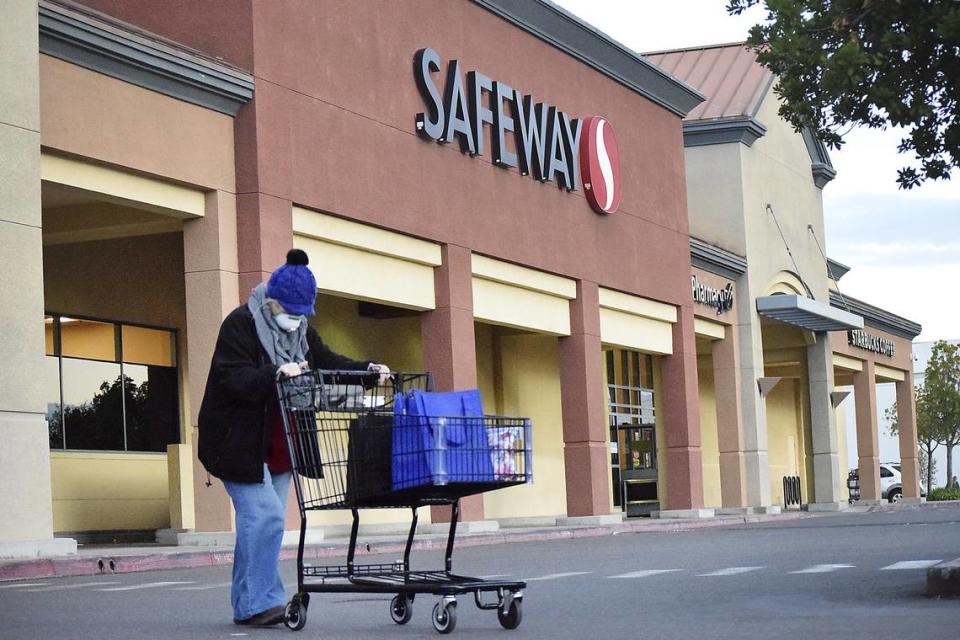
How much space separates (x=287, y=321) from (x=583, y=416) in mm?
21705

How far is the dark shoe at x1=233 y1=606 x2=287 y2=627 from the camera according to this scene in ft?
28.6

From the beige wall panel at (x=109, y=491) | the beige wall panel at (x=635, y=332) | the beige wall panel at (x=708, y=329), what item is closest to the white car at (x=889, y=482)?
the beige wall panel at (x=708, y=329)

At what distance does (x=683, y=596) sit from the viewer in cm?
1106

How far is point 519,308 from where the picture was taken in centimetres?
2861

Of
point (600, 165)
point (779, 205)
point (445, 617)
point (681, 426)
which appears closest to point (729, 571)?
point (445, 617)

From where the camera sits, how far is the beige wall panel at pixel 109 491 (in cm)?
2328

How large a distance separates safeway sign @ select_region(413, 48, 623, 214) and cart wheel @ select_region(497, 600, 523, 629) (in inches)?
665

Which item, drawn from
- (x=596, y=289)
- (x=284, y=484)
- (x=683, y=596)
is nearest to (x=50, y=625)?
(x=284, y=484)

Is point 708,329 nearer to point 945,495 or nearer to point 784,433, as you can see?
point 784,433

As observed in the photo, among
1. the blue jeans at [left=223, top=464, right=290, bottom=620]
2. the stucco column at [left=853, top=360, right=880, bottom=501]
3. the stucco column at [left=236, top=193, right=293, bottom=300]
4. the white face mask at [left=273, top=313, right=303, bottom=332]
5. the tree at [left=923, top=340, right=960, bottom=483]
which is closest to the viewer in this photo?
the blue jeans at [left=223, top=464, right=290, bottom=620]

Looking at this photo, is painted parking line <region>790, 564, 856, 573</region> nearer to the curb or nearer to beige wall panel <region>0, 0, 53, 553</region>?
the curb

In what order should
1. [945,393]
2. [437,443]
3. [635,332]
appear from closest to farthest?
1. [437,443]
2. [635,332]
3. [945,393]

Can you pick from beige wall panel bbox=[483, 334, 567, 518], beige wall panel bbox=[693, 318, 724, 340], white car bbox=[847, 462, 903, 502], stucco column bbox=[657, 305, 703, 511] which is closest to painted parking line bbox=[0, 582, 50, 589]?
beige wall panel bbox=[483, 334, 567, 518]

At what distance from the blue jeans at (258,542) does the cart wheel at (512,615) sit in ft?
4.11
